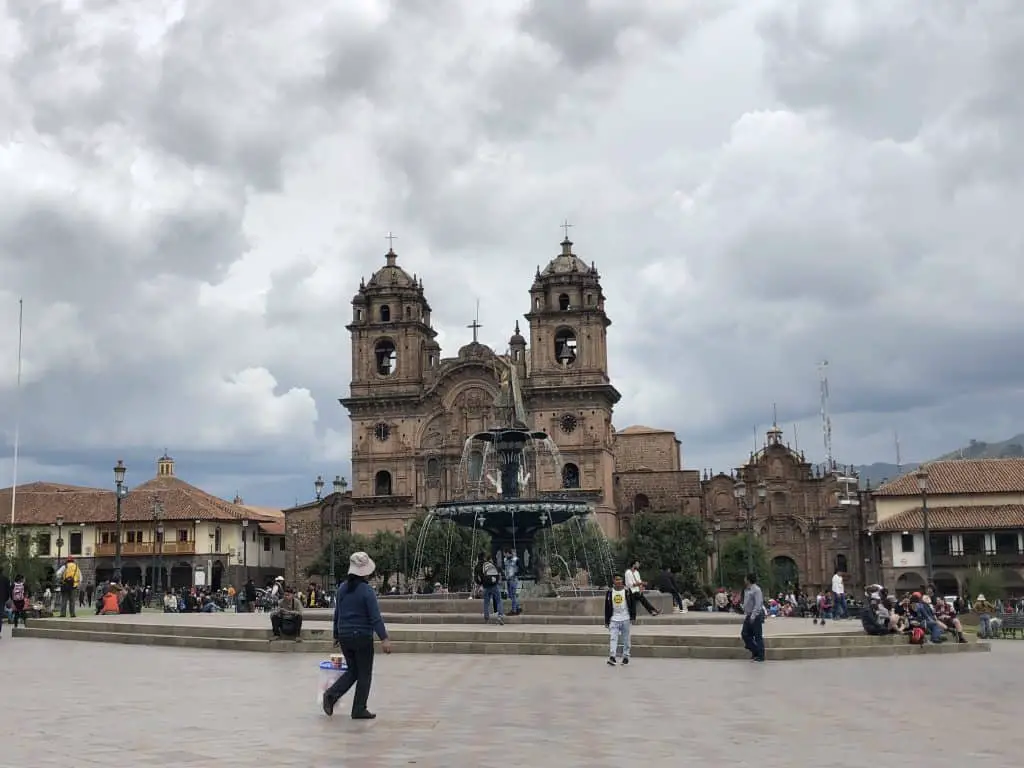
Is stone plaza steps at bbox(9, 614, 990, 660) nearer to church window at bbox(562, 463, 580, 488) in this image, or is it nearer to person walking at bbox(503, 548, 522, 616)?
person walking at bbox(503, 548, 522, 616)

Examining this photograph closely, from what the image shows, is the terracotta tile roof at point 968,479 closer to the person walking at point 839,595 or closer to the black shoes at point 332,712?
the person walking at point 839,595

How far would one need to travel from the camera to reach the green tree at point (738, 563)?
6003 cm

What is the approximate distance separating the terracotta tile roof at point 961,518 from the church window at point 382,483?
26991 mm

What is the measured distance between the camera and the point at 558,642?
60.4ft

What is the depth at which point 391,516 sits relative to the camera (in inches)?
2751

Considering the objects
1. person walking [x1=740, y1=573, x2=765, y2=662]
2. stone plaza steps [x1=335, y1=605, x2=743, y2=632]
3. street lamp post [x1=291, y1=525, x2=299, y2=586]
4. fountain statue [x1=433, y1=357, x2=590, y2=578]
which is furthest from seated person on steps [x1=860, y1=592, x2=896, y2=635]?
street lamp post [x1=291, y1=525, x2=299, y2=586]

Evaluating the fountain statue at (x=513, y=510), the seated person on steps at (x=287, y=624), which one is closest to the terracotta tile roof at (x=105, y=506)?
the fountain statue at (x=513, y=510)

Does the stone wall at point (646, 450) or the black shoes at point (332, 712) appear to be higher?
the stone wall at point (646, 450)

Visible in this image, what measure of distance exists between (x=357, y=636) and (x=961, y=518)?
55.3 m

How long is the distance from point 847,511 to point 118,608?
49419mm

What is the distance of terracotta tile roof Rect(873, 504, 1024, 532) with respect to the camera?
196 ft

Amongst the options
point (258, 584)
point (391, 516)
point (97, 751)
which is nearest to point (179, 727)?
point (97, 751)

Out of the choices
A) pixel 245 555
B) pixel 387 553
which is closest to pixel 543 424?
pixel 387 553

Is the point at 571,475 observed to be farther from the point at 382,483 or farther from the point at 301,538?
the point at 301,538
